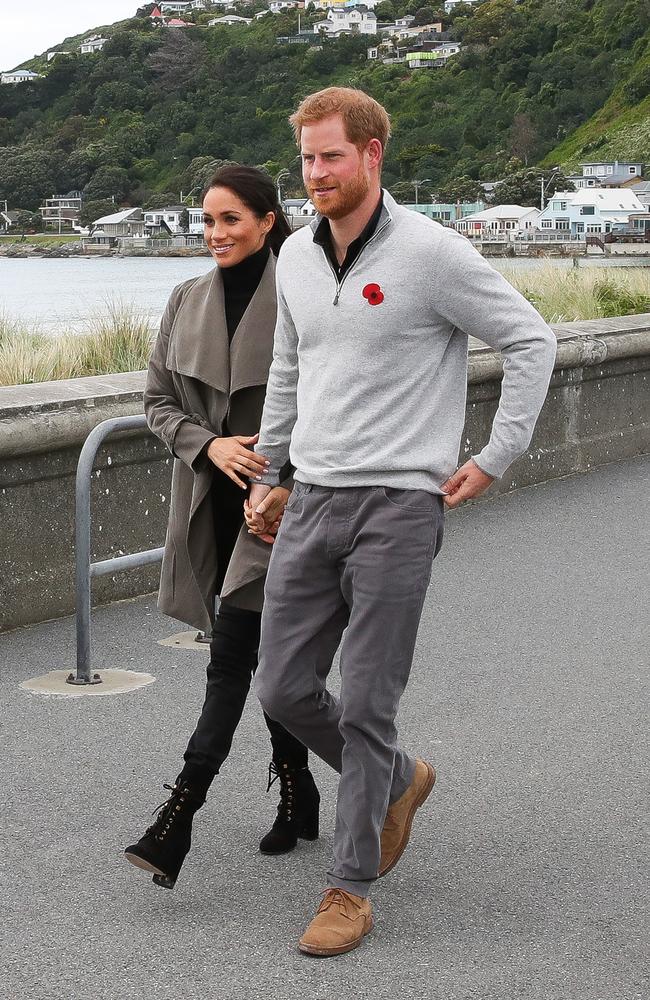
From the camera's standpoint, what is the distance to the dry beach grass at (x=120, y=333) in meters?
8.59

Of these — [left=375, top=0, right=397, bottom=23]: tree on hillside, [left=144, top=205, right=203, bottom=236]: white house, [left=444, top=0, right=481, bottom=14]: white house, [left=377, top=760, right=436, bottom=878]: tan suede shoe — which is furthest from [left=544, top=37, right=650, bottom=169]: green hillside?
[left=377, top=760, right=436, bottom=878]: tan suede shoe

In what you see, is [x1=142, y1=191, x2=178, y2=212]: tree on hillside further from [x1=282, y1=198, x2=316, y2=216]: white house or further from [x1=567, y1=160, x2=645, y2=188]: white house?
[x1=567, y1=160, x2=645, y2=188]: white house

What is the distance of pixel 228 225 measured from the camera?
3.84m

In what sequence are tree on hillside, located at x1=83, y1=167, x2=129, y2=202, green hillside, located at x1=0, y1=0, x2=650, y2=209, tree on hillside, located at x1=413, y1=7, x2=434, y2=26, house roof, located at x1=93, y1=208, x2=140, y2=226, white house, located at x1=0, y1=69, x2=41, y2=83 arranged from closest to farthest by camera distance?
green hillside, located at x1=0, y1=0, x2=650, y2=209 → tree on hillside, located at x1=83, y1=167, x2=129, y2=202 → white house, located at x1=0, y1=69, x2=41, y2=83 → house roof, located at x1=93, y1=208, x2=140, y2=226 → tree on hillside, located at x1=413, y1=7, x2=434, y2=26

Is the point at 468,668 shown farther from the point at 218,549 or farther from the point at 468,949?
the point at 468,949

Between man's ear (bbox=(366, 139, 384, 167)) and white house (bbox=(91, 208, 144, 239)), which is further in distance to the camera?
white house (bbox=(91, 208, 144, 239))

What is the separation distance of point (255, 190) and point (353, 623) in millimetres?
1297

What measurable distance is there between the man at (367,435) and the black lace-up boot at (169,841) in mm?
Answer: 366

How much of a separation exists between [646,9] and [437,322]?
11591cm

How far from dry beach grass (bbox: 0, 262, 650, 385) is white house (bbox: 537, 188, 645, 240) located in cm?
4861

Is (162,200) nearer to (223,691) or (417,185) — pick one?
(417,185)

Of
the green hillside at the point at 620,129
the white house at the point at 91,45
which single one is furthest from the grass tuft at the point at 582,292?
the green hillside at the point at 620,129

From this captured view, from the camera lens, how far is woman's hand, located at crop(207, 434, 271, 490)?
367 centimetres

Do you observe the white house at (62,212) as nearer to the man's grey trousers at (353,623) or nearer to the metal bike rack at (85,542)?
the metal bike rack at (85,542)
